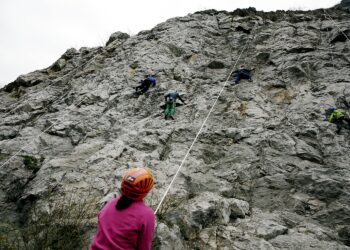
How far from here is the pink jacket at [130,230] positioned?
3061 millimetres

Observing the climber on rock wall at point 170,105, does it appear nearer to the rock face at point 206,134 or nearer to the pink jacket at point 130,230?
the rock face at point 206,134

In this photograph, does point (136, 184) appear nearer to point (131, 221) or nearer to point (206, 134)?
point (131, 221)

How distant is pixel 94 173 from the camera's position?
9.12m

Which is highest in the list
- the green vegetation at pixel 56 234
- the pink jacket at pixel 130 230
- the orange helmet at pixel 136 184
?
the orange helmet at pixel 136 184

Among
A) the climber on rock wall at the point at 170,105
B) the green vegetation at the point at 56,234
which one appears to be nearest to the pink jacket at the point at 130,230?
the green vegetation at the point at 56,234

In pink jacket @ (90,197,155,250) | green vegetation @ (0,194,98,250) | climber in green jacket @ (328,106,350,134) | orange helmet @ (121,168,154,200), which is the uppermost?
orange helmet @ (121,168,154,200)

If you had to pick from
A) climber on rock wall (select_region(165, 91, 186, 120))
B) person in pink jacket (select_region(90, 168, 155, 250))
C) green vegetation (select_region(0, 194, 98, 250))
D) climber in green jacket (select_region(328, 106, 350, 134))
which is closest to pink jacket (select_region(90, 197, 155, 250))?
person in pink jacket (select_region(90, 168, 155, 250))

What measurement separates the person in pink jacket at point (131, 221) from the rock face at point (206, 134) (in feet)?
10.0

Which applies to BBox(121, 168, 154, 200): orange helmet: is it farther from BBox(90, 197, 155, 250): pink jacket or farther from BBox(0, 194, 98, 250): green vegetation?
BBox(0, 194, 98, 250): green vegetation

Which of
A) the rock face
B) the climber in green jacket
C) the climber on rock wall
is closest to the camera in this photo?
the rock face

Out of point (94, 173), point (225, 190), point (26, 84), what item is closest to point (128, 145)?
point (94, 173)

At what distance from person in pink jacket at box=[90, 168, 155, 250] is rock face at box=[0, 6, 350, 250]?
3049 millimetres

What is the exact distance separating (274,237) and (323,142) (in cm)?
449

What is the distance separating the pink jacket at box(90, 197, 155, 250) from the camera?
3.06 m
